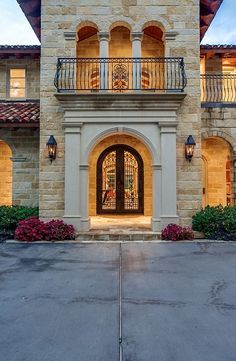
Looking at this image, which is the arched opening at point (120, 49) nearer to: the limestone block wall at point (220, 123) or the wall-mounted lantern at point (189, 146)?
the limestone block wall at point (220, 123)

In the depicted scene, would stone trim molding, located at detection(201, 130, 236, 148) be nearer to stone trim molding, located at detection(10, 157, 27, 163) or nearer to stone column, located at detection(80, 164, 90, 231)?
stone column, located at detection(80, 164, 90, 231)

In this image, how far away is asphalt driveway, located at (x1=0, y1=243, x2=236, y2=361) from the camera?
2920 mm

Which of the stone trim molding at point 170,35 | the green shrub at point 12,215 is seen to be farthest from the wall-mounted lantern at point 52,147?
the stone trim molding at point 170,35

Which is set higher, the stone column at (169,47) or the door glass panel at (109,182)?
the stone column at (169,47)

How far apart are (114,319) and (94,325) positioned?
29cm

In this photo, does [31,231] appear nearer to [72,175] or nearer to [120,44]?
[72,175]

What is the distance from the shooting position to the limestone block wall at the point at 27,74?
11.8 m

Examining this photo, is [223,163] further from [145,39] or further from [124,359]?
[124,359]

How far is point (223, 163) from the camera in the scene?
41.4ft

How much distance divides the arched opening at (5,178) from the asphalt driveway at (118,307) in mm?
6541

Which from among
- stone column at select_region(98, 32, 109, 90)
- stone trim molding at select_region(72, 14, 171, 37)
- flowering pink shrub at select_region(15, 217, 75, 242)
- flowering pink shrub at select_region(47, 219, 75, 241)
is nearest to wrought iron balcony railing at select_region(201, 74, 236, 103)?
stone trim molding at select_region(72, 14, 171, 37)

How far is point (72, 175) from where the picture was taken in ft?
29.3

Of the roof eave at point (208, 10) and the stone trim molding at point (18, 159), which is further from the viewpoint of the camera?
the stone trim molding at point (18, 159)

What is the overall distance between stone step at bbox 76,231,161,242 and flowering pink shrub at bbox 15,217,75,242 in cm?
40
